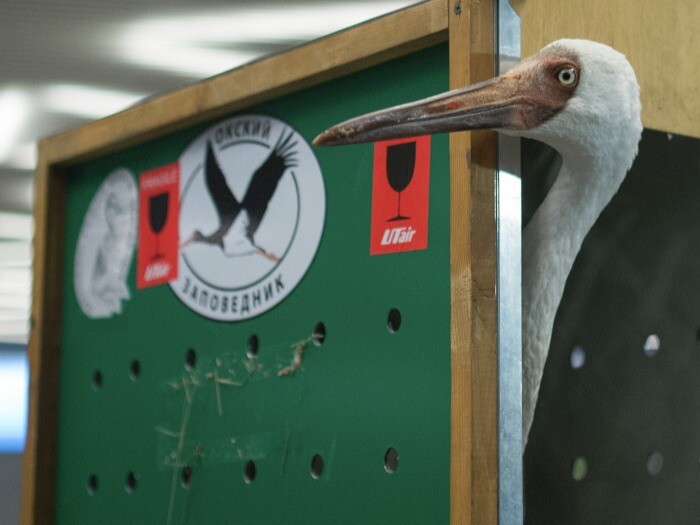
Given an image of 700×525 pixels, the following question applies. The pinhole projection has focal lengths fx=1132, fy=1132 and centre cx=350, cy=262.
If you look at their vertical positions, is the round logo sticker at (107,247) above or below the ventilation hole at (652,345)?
above

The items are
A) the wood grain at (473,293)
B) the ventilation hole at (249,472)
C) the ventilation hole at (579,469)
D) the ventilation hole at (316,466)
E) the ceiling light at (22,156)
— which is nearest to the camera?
the wood grain at (473,293)

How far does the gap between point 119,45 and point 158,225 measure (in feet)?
6.69

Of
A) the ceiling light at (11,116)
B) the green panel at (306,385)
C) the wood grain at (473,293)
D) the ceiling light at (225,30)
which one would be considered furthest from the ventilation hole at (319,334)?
the ceiling light at (11,116)

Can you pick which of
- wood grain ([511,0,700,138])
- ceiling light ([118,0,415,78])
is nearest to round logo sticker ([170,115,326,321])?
wood grain ([511,0,700,138])

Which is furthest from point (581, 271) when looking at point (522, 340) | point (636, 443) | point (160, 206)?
point (160, 206)

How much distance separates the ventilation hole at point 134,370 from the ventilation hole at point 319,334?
44cm

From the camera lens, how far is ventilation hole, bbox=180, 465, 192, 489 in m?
1.70

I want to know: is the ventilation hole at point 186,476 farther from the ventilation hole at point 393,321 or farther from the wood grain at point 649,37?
the wood grain at point 649,37

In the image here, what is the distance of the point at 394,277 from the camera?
1.40 meters

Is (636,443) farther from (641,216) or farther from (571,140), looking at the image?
(571,140)

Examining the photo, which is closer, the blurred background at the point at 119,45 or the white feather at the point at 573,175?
the white feather at the point at 573,175

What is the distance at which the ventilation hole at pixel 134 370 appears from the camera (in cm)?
183

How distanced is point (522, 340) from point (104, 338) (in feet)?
2.81

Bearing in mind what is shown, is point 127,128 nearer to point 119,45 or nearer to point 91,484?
point 91,484
